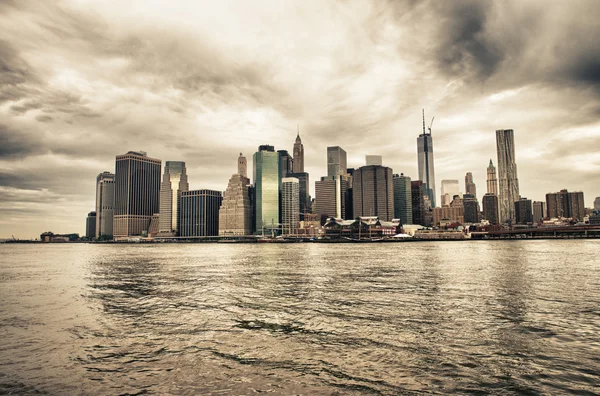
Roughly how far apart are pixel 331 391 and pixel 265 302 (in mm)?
22253

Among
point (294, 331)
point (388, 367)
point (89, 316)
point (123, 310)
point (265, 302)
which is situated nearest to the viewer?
point (388, 367)

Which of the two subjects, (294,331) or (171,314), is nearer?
(294,331)

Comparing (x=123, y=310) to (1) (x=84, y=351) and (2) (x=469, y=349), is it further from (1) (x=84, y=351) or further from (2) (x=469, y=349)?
(2) (x=469, y=349)

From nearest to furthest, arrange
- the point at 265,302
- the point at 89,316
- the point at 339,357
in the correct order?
the point at 339,357
the point at 89,316
the point at 265,302

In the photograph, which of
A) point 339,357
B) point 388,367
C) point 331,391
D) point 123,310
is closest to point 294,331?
point 339,357

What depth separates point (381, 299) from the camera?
1516 inches

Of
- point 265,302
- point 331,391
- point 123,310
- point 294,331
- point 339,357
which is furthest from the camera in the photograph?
point 265,302

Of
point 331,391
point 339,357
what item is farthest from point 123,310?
point 331,391

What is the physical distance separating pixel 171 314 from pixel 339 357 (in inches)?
689

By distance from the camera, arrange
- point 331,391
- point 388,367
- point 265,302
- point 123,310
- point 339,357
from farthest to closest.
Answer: point 265,302 < point 123,310 < point 339,357 < point 388,367 < point 331,391

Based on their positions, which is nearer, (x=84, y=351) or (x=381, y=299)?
(x=84, y=351)

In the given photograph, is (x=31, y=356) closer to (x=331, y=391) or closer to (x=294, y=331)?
(x=294, y=331)

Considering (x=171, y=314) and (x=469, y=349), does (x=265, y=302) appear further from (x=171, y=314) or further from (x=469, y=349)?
(x=469, y=349)

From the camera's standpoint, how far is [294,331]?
86.4 ft
